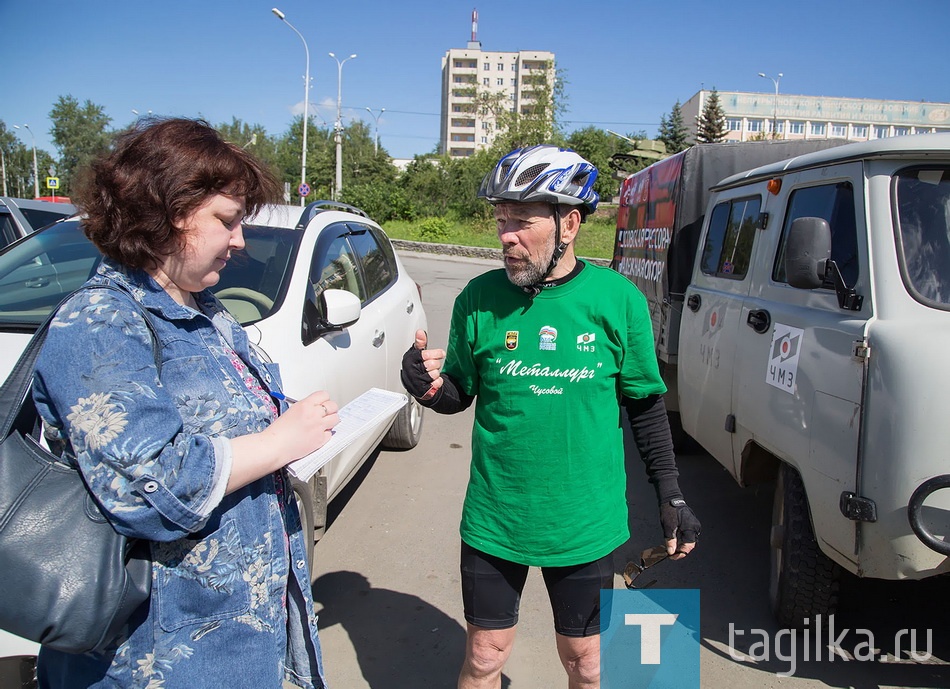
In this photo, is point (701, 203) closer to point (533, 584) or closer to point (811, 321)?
point (811, 321)

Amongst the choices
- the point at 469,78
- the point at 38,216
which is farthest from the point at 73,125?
the point at 38,216

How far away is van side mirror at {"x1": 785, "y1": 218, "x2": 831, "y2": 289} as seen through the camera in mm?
2932

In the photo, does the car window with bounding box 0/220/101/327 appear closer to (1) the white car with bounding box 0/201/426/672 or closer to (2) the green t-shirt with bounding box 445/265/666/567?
(1) the white car with bounding box 0/201/426/672

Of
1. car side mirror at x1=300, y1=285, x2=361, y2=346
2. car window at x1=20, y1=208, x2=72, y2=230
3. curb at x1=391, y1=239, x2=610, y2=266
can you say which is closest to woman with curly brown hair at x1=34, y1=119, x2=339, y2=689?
car side mirror at x1=300, y1=285, x2=361, y2=346

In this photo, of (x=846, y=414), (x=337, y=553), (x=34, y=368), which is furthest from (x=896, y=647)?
(x=34, y=368)

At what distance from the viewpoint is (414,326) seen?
19.0ft

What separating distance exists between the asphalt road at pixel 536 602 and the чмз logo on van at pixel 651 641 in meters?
0.07

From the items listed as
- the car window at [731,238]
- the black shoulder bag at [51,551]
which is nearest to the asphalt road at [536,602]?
the car window at [731,238]

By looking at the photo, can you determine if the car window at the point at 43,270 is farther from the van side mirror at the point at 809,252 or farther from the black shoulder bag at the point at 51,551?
the van side mirror at the point at 809,252

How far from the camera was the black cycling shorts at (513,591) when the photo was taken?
2.23m

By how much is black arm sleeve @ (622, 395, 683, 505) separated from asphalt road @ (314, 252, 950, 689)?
1.26 meters

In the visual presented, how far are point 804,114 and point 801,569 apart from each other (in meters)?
90.0

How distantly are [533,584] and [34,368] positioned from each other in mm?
3120

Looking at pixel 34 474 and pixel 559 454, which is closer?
pixel 34 474
